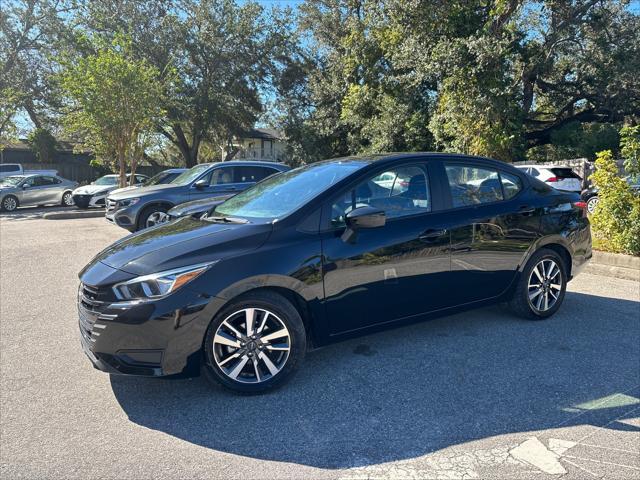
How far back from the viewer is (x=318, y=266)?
3.66 metres

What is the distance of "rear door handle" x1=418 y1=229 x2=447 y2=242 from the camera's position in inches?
164

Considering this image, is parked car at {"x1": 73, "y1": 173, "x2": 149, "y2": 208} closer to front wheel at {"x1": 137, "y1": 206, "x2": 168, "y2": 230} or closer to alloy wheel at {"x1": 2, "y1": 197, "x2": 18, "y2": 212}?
alloy wheel at {"x1": 2, "y1": 197, "x2": 18, "y2": 212}

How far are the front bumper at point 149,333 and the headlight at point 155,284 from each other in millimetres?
48

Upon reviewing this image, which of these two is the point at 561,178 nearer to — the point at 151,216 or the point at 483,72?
the point at 483,72

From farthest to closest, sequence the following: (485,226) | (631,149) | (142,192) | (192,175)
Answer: (192,175)
(142,192)
(631,149)
(485,226)

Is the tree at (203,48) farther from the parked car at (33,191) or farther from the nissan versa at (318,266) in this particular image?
the nissan versa at (318,266)

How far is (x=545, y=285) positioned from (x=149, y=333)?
3.86 metres

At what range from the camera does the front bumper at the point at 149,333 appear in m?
3.19

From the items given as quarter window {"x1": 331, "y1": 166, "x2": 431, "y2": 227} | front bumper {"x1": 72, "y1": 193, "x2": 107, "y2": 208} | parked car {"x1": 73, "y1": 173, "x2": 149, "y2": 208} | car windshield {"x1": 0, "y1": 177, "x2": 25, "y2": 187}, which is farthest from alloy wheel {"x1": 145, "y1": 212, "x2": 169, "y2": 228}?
car windshield {"x1": 0, "y1": 177, "x2": 25, "y2": 187}

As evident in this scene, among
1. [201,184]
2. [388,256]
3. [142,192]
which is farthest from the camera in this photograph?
[201,184]

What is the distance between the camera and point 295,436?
3023 millimetres

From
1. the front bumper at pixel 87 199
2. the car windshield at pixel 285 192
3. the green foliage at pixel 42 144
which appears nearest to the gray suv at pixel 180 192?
the car windshield at pixel 285 192

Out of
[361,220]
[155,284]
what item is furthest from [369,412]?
[155,284]

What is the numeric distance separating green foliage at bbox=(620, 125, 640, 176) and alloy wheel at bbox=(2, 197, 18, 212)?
2004cm
